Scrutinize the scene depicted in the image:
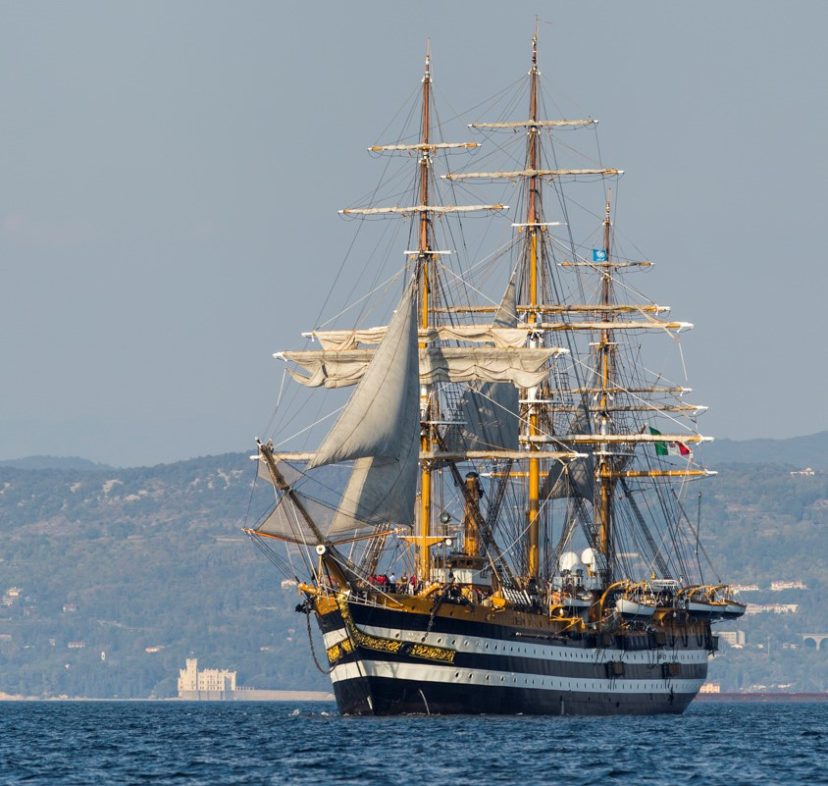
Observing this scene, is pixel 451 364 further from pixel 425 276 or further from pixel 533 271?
pixel 533 271

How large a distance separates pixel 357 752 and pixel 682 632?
65.5 m

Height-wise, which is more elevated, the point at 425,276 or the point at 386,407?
the point at 425,276

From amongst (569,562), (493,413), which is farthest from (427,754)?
(569,562)

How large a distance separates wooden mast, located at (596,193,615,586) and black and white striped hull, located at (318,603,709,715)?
65.3 feet

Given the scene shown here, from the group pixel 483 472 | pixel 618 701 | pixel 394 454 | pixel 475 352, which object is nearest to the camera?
pixel 394 454

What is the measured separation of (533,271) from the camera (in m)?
135

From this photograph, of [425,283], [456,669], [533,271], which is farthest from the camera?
[533,271]

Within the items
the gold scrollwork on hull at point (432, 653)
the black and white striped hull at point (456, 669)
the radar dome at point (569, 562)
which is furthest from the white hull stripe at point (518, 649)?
the radar dome at point (569, 562)

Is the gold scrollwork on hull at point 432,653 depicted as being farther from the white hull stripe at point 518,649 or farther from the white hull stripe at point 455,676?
the white hull stripe at point 455,676

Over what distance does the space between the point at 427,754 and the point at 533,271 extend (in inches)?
2164

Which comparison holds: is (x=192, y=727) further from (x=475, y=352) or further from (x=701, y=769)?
(x=701, y=769)

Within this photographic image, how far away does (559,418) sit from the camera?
149 meters

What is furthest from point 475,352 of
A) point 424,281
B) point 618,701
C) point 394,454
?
point 618,701

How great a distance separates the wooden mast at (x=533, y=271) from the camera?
133m
